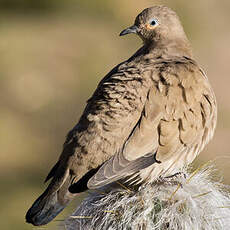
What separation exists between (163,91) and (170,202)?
110 cm

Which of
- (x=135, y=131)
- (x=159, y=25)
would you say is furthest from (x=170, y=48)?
(x=135, y=131)

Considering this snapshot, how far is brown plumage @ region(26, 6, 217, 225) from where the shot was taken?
5.75 m

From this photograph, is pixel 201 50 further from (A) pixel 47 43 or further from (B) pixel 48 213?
(B) pixel 48 213

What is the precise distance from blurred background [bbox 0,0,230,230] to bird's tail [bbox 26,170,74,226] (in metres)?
6.44

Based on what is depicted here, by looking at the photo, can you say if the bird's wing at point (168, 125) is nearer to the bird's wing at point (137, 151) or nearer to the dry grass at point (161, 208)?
the bird's wing at point (137, 151)

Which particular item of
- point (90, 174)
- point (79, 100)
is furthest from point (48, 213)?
point (79, 100)

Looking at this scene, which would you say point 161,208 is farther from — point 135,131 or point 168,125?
point 168,125

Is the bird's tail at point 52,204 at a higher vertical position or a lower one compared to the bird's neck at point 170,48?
lower

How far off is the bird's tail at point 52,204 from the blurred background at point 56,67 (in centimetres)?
644

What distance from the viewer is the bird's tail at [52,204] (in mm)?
5715

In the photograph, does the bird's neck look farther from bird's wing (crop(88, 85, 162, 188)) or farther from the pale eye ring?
bird's wing (crop(88, 85, 162, 188))

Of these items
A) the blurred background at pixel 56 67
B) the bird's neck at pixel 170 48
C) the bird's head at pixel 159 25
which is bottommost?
the blurred background at pixel 56 67

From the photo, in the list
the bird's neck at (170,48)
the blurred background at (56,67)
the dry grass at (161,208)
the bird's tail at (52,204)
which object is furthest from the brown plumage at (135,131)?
the blurred background at (56,67)

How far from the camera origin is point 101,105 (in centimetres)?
601
